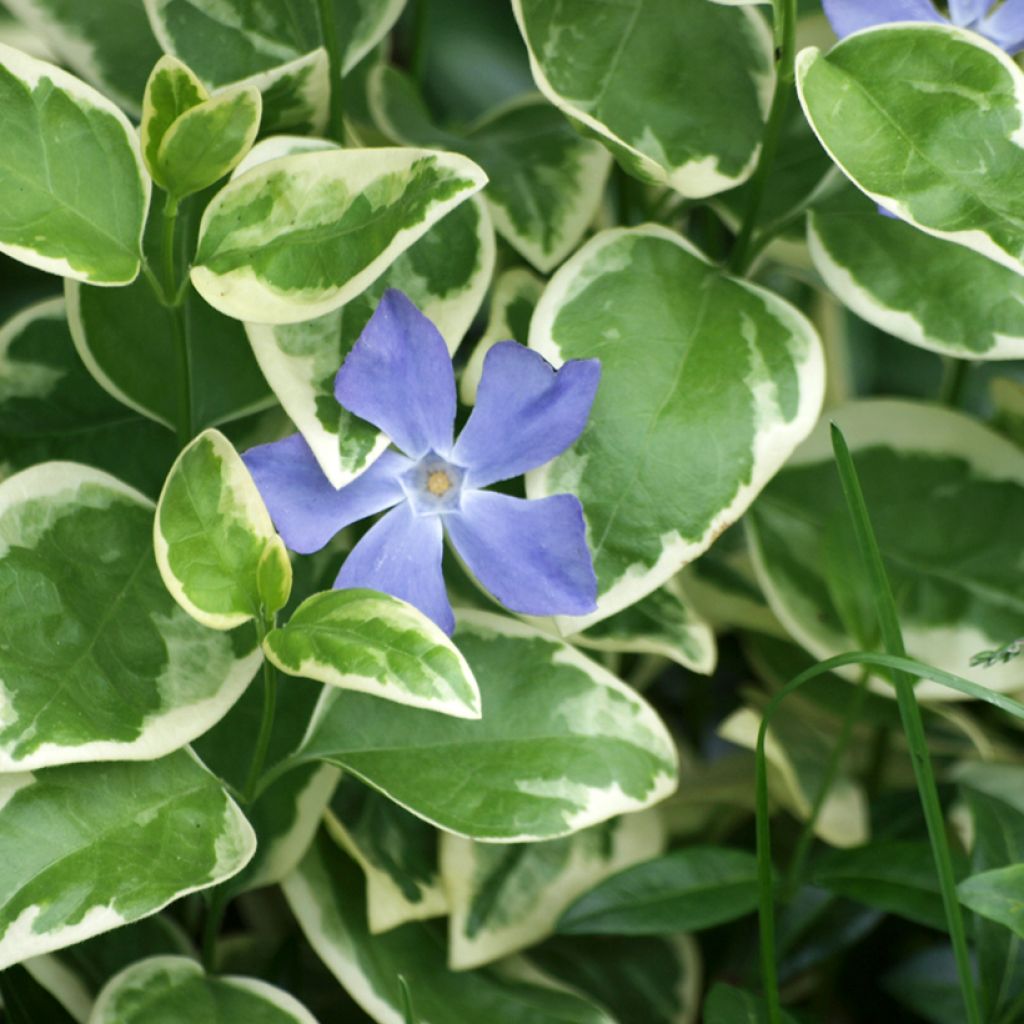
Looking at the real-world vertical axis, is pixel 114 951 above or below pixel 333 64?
below

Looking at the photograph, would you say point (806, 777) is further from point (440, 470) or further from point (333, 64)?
A: point (333, 64)

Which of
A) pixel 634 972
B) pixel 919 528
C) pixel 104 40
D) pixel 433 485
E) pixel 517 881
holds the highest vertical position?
pixel 104 40

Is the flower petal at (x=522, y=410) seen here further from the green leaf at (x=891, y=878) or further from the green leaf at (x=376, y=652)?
the green leaf at (x=891, y=878)

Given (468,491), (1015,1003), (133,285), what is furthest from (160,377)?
(1015,1003)

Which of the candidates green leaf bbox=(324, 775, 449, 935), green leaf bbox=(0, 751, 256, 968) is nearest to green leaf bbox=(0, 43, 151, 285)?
green leaf bbox=(0, 751, 256, 968)

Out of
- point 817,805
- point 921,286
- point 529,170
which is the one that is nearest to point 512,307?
point 529,170

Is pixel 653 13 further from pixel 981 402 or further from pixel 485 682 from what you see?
pixel 981 402
